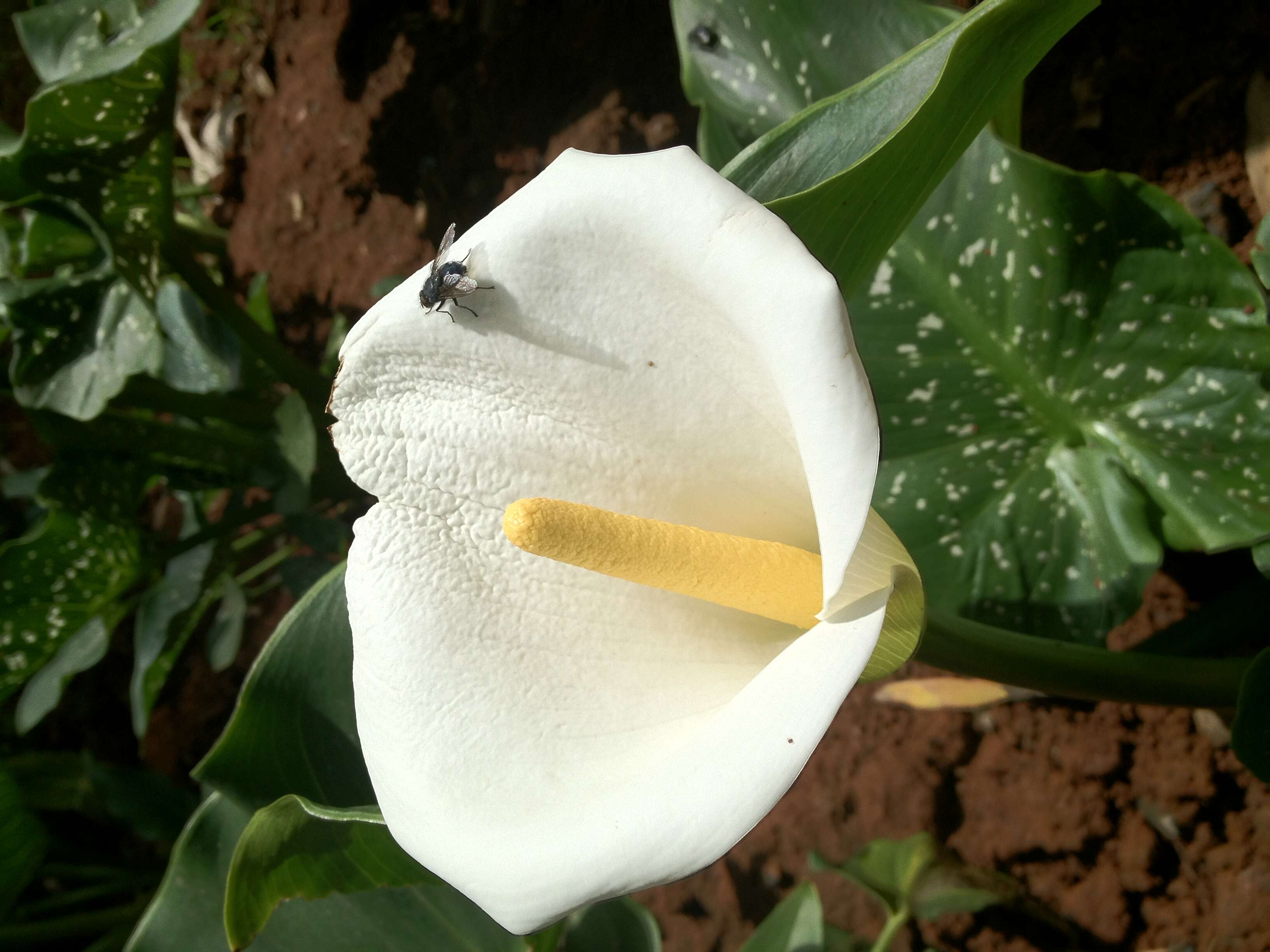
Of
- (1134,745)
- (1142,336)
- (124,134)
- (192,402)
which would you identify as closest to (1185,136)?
(1142,336)

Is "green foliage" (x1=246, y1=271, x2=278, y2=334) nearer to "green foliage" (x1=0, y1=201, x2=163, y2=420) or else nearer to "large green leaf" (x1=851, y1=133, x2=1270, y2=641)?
"green foliage" (x1=0, y1=201, x2=163, y2=420)

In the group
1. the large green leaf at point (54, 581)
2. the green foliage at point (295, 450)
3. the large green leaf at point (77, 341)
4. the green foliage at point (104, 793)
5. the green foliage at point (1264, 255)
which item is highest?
the green foliage at point (1264, 255)

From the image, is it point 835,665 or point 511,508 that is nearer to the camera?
point 835,665

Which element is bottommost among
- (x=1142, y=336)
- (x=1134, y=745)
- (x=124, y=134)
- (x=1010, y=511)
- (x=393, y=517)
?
(x=1134, y=745)

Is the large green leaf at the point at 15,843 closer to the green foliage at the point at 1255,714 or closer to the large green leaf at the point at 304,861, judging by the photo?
the large green leaf at the point at 304,861

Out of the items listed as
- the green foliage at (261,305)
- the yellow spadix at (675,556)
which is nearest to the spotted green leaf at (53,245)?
the green foliage at (261,305)

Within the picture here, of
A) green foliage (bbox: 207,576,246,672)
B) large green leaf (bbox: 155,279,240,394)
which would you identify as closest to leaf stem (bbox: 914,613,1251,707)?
large green leaf (bbox: 155,279,240,394)

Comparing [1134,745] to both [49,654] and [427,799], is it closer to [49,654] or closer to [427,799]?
[427,799]
